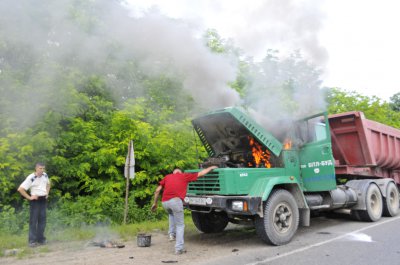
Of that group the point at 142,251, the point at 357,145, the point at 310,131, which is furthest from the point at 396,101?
the point at 142,251

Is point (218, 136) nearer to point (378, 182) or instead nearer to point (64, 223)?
point (64, 223)

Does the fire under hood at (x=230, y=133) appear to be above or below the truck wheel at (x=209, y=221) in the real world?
above

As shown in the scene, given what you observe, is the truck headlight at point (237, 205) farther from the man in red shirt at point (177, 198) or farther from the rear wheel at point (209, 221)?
the rear wheel at point (209, 221)

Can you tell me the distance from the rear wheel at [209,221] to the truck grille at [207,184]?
95 cm

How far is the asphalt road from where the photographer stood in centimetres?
499

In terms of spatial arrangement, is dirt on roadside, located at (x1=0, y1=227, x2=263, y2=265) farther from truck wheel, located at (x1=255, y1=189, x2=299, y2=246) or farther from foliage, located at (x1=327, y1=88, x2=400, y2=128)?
foliage, located at (x1=327, y1=88, x2=400, y2=128)

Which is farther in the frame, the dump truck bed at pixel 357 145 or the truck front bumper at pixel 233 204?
the dump truck bed at pixel 357 145

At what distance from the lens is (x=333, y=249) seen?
5637mm

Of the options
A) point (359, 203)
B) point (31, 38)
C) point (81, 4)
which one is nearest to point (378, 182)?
point (359, 203)

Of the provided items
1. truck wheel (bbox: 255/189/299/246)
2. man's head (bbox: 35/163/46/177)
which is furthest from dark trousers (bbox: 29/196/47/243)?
truck wheel (bbox: 255/189/299/246)

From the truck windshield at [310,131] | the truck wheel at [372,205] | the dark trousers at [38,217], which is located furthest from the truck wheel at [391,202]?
the dark trousers at [38,217]

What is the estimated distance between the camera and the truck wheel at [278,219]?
593 cm

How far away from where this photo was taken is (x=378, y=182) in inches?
359

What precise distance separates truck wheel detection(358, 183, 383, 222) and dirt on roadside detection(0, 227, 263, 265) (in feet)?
10.2
